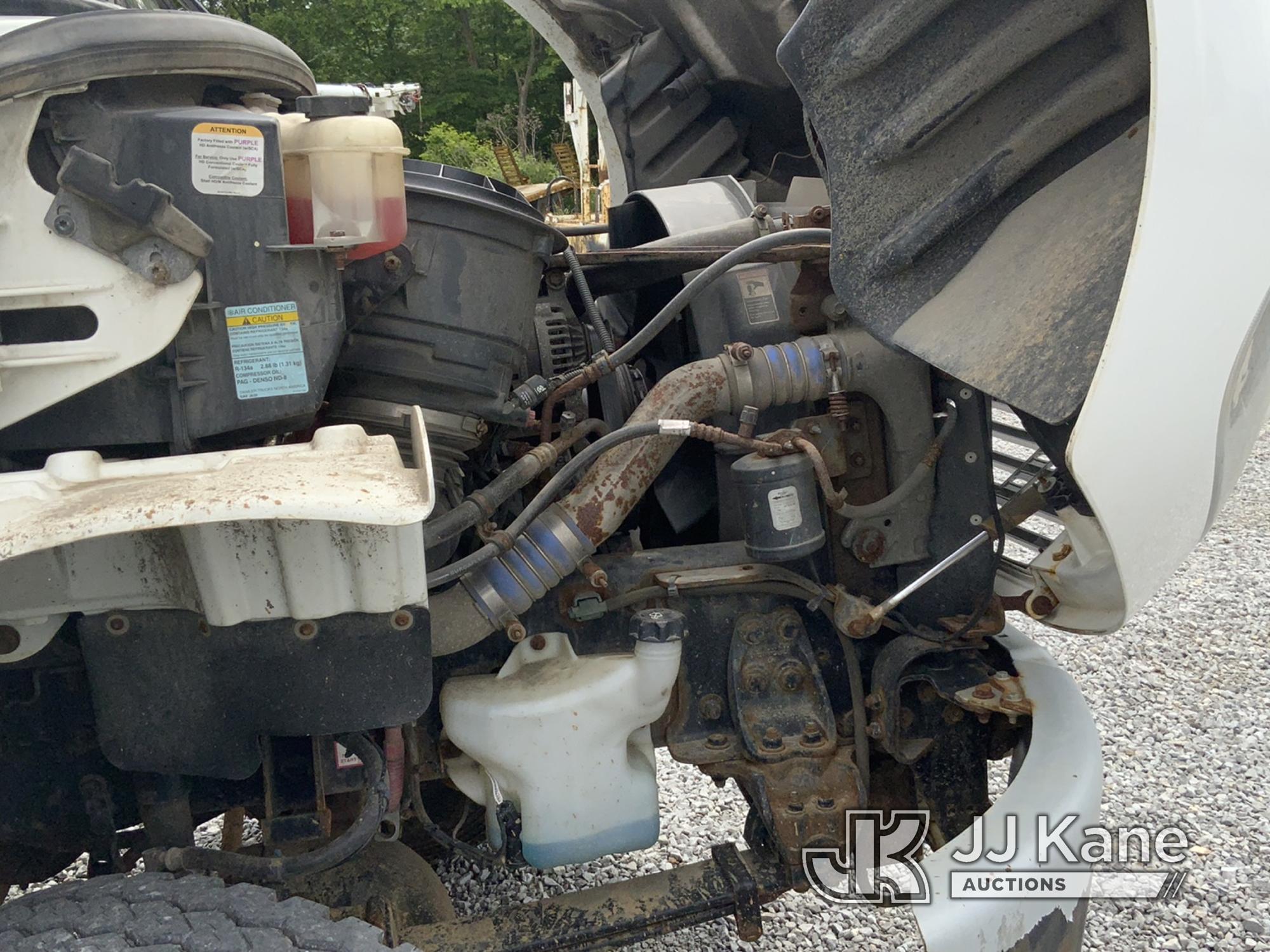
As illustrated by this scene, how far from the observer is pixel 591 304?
6.25 ft

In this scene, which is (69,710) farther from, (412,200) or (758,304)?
(758,304)

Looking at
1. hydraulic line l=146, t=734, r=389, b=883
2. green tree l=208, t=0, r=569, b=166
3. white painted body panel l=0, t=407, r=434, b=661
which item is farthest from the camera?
green tree l=208, t=0, r=569, b=166

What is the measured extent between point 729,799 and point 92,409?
80.9 inches

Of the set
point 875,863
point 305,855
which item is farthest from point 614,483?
point 875,863

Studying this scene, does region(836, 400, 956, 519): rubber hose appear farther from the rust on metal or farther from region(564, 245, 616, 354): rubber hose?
region(564, 245, 616, 354): rubber hose

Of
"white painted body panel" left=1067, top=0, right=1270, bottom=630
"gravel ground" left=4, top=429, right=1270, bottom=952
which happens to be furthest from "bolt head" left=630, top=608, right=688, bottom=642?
"gravel ground" left=4, top=429, right=1270, bottom=952

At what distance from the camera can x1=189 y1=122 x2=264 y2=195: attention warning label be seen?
4.31 feet

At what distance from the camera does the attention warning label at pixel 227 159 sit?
1313mm

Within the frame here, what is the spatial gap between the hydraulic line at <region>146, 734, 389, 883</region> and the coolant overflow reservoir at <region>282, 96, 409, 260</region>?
2.43ft

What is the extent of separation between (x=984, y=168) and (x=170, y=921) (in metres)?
1.49

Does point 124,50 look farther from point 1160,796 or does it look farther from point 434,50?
point 434,50

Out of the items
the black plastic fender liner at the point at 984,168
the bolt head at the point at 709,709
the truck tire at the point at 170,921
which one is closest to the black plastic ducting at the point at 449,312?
the black plastic fender liner at the point at 984,168

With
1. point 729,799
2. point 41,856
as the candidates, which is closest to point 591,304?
point 41,856

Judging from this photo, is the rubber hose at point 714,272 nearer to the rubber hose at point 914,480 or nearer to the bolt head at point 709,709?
the rubber hose at point 914,480
